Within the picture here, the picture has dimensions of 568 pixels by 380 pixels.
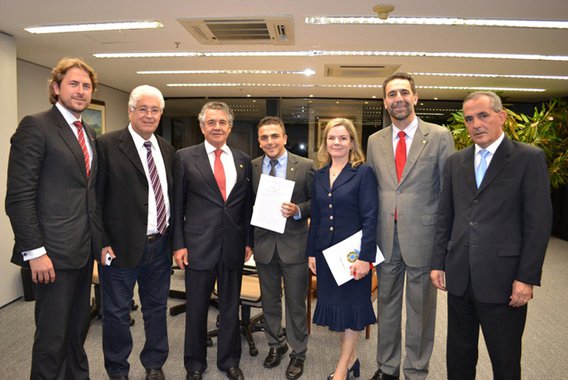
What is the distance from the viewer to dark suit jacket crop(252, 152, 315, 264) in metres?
2.74

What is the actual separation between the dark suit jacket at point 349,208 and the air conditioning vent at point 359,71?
4.22 metres

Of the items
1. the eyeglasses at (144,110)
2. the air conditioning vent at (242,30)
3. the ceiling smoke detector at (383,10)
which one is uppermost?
the air conditioning vent at (242,30)

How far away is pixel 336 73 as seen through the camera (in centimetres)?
671

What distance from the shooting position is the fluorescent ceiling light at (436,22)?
4.04 m

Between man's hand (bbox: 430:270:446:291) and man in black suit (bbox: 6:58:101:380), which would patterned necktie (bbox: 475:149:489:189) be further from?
man in black suit (bbox: 6:58:101:380)

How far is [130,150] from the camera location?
248 centimetres

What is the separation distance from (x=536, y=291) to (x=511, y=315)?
3669 mm

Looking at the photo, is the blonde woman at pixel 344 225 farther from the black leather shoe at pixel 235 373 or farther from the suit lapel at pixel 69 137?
the suit lapel at pixel 69 137

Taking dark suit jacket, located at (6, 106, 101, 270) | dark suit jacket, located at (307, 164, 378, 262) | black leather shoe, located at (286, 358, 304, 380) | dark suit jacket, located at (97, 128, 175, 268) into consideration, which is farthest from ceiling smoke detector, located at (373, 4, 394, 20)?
black leather shoe, located at (286, 358, 304, 380)

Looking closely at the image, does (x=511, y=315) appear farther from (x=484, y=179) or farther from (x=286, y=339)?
(x=286, y=339)

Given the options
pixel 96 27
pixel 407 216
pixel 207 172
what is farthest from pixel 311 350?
pixel 96 27

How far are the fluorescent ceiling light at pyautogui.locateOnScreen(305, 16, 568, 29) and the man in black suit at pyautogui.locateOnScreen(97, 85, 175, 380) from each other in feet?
7.60

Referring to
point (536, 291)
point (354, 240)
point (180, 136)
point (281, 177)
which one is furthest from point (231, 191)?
point (180, 136)

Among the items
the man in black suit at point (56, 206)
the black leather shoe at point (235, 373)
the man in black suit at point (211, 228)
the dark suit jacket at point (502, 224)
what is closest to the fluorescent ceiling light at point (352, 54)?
the man in black suit at point (211, 228)
